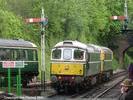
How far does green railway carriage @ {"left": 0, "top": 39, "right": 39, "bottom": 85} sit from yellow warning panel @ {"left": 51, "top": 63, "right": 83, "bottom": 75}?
11.3 ft

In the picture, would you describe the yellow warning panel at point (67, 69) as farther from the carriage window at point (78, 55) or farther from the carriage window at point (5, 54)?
the carriage window at point (5, 54)

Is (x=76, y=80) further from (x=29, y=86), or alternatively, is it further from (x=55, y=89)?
(x=29, y=86)

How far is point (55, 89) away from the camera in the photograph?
1255 inches

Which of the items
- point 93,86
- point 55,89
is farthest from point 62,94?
point 93,86

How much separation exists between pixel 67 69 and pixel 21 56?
4632 mm

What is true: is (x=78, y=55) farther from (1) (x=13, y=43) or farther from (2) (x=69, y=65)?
(1) (x=13, y=43)

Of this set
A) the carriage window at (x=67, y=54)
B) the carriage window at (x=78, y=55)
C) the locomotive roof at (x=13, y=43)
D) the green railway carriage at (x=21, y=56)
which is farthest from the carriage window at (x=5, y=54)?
the carriage window at (x=78, y=55)

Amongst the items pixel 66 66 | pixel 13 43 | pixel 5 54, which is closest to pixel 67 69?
pixel 66 66

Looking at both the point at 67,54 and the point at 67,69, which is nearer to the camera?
the point at 67,69

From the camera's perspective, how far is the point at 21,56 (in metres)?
34.5

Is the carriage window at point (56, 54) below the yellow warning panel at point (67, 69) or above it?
above

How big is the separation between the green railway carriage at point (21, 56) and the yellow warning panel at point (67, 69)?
343 cm

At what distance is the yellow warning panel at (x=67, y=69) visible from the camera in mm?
31000

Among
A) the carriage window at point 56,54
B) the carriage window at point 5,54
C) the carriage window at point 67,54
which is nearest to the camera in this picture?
the carriage window at point 67,54
